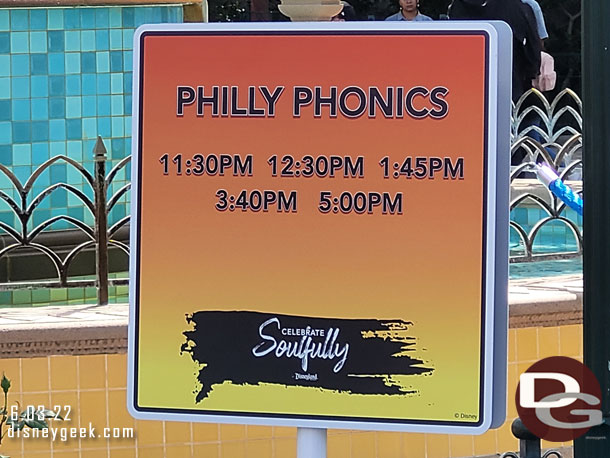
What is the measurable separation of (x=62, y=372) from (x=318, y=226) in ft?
6.84

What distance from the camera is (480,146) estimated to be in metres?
1.95

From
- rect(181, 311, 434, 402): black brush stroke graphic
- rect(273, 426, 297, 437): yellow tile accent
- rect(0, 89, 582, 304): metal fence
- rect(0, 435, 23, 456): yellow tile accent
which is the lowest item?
rect(0, 435, 23, 456): yellow tile accent

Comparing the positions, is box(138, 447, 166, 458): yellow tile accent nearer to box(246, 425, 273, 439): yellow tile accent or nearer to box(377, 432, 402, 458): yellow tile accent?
box(246, 425, 273, 439): yellow tile accent

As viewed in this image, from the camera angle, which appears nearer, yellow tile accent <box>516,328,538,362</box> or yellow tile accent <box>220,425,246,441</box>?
yellow tile accent <box>220,425,246,441</box>

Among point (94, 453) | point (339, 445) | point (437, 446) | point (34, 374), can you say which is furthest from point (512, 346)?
point (34, 374)

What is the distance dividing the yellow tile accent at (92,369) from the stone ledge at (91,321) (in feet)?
0.07

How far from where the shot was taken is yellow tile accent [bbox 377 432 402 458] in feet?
13.1

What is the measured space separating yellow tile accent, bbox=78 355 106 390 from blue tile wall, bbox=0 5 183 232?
3.78ft

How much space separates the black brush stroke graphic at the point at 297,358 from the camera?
1.97 meters

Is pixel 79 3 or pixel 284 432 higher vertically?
pixel 79 3

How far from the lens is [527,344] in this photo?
4109 mm

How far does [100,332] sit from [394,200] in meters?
2.06

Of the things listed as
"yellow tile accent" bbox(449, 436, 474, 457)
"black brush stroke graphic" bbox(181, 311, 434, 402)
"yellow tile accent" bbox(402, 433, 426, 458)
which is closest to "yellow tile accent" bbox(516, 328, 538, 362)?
"yellow tile accent" bbox(449, 436, 474, 457)

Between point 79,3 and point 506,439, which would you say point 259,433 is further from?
point 79,3
